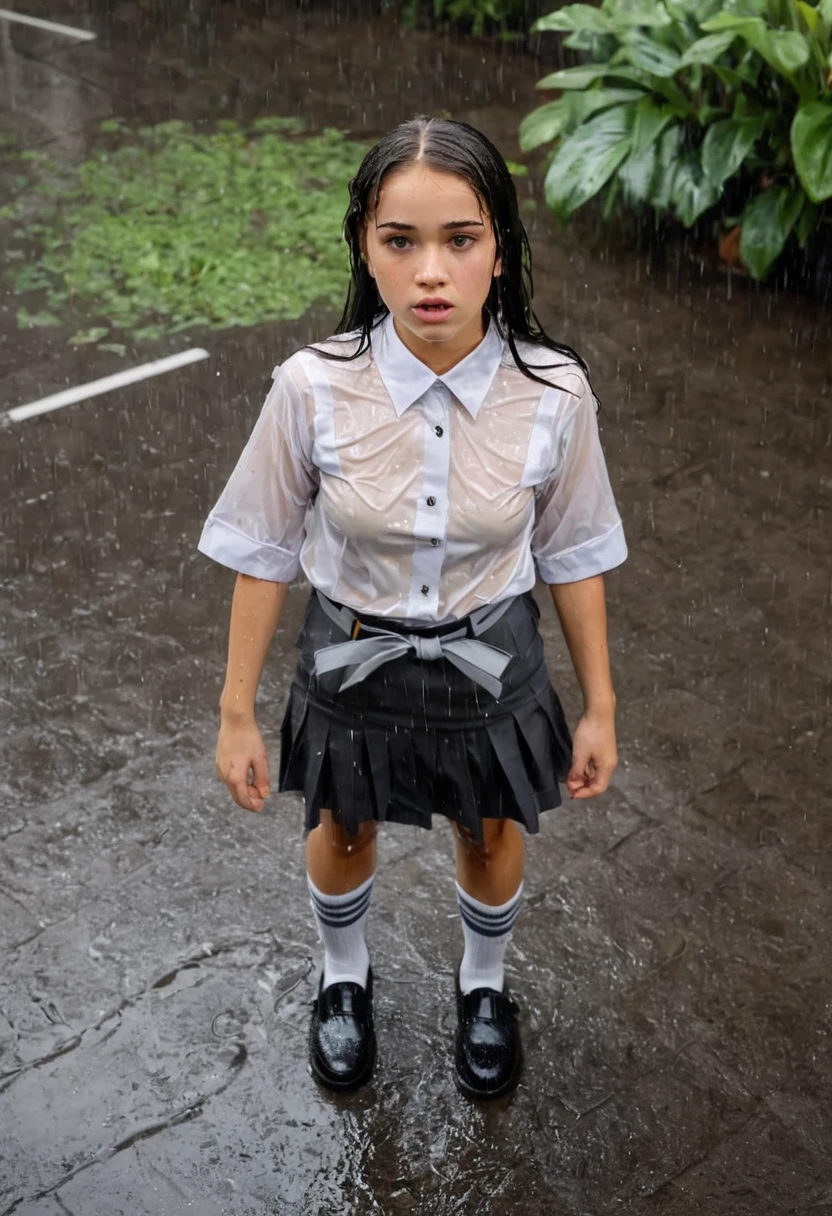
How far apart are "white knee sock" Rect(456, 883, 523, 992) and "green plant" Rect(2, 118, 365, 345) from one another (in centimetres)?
368

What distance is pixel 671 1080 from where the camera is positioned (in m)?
3.32

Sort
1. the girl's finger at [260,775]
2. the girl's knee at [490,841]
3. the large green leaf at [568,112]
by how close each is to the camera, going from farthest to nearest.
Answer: the large green leaf at [568,112]
the girl's knee at [490,841]
the girl's finger at [260,775]

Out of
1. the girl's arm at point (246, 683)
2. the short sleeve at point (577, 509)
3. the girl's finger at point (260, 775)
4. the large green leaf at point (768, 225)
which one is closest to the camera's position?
the short sleeve at point (577, 509)

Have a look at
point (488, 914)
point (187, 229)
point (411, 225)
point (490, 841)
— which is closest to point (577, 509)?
point (411, 225)

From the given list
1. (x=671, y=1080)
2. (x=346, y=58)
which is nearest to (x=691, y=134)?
(x=346, y=58)

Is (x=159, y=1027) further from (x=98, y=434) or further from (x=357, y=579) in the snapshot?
(x=98, y=434)

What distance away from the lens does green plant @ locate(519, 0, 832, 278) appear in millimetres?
6137

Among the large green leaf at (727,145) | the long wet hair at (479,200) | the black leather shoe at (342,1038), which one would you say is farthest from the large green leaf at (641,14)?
the black leather shoe at (342,1038)

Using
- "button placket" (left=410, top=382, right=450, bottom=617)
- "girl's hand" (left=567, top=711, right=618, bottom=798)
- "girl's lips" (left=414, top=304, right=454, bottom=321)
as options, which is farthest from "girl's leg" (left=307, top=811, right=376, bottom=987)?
"girl's lips" (left=414, top=304, right=454, bottom=321)

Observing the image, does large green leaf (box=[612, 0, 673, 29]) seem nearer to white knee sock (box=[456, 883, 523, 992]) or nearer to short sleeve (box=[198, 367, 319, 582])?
white knee sock (box=[456, 883, 523, 992])

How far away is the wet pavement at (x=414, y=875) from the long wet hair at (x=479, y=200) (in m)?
1.64

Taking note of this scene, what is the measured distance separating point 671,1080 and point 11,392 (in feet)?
12.5

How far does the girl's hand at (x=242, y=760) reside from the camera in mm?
2785

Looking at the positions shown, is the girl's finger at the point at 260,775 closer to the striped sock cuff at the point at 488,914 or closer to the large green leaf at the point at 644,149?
the striped sock cuff at the point at 488,914
